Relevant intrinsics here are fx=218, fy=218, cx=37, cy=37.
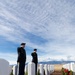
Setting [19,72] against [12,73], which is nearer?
[19,72]

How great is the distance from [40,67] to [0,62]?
40.7 feet

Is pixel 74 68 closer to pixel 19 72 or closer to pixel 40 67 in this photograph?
pixel 40 67

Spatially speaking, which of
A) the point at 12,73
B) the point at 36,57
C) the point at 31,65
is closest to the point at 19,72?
the point at 31,65

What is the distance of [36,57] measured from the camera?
588 inches

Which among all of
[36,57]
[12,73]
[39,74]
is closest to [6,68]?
[12,73]

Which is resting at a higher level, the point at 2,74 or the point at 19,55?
the point at 19,55

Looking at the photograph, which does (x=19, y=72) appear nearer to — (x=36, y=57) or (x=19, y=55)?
(x=19, y=55)

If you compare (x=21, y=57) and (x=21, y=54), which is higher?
(x=21, y=54)

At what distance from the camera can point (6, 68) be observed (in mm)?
4316

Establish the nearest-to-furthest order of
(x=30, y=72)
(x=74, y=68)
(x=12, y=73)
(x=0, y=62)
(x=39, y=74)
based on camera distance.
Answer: (x=0, y=62)
(x=30, y=72)
(x=12, y=73)
(x=74, y=68)
(x=39, y=74)

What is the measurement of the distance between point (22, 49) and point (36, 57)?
4.14 metres

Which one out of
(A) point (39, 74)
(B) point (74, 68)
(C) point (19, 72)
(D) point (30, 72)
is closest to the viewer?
(C) point (19, 72)

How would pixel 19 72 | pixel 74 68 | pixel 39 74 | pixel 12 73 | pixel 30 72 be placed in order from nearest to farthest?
pixel 19 72, pixel 30 72, pixel 12 73, pixel 74 68, pixel 39 74

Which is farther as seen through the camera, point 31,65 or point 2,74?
point 31,65
